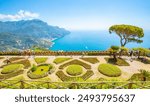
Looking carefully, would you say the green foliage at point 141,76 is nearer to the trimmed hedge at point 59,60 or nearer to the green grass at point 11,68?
the trimmed hedge at point 59,60

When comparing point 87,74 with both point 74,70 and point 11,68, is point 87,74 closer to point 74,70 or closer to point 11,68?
point 74,70

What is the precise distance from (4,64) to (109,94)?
3084 cm

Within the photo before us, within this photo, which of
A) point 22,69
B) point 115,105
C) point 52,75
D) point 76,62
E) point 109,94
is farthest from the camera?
point 76,62

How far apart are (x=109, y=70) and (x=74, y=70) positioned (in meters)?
6.33

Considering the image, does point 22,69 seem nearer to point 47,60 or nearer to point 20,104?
point 47,60

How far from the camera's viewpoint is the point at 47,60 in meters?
38.2

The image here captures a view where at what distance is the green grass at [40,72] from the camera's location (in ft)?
98.9

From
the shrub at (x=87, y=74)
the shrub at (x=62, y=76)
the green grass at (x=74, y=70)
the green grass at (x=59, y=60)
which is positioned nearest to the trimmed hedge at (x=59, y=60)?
the green grass at (x=59, y=60)

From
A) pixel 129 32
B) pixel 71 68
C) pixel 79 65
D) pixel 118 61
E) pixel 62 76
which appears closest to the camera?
pixel 62 76

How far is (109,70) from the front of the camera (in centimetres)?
3141

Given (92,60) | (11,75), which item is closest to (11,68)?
(11,75)

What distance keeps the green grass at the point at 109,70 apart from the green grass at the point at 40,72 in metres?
9.62

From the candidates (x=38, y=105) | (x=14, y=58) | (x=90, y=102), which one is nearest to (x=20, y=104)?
(x=38, y=105)

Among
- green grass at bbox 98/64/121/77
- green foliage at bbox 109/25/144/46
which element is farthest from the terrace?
green foliage at bbox 109/25/144/46
